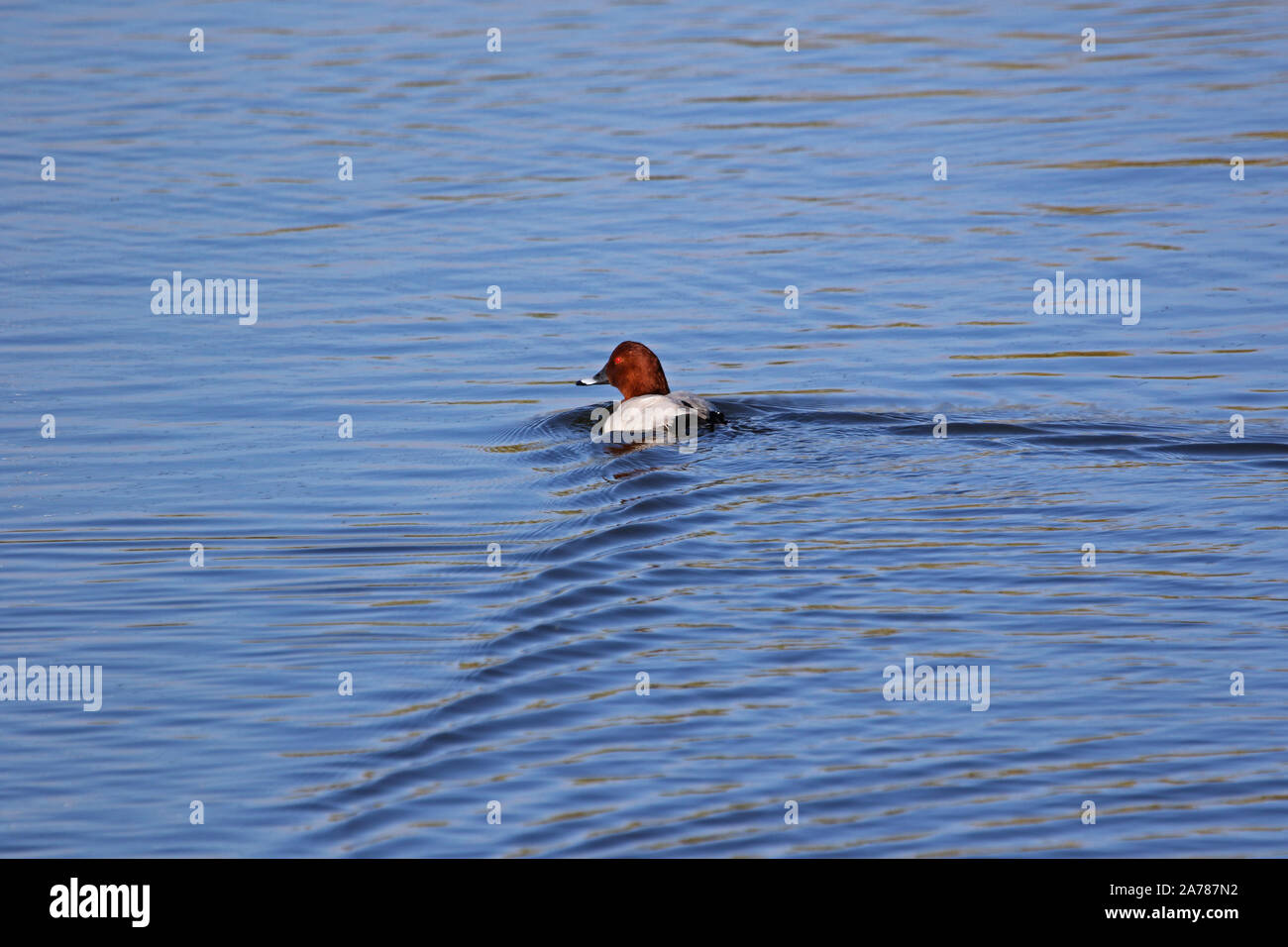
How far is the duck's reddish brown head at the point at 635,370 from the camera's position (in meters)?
12.4

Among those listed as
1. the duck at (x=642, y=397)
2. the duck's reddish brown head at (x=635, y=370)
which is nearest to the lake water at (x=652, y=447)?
the duck at (x=642, y=397)

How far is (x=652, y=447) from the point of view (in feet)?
38.9

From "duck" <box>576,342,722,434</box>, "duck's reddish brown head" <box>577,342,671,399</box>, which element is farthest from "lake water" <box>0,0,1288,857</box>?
"duck's reddish brown head" <box>577,342,671,399</box>

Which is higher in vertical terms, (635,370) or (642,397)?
(635,370)

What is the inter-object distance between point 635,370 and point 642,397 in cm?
35

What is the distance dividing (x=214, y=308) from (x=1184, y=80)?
12264 mm

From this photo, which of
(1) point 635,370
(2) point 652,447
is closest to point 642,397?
(1) point 635,370

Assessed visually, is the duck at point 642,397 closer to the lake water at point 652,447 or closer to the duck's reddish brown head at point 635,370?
the duck's reddish brown head at point 635,370

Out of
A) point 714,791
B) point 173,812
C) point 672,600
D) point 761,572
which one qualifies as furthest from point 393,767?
point 761,572

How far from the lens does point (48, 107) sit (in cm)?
2127

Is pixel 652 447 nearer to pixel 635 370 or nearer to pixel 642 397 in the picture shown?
pixel 642 397

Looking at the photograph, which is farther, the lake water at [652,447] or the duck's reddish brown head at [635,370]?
the duck's reddish brown head at [635,370]

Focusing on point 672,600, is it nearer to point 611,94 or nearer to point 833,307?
point 833,307
